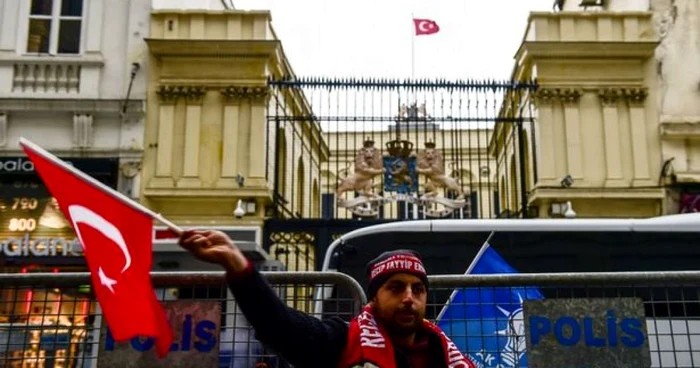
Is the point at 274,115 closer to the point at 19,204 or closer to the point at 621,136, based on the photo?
the point at 19,204

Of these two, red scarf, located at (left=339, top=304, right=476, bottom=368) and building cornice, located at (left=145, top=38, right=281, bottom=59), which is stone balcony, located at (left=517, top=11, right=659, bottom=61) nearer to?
building cornice, located at (left=145, top=38, right=281, bottom=59)

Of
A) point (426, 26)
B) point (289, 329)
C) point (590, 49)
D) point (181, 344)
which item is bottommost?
point (181, 344)

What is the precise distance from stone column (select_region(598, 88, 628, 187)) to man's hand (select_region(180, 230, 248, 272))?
14.2 metres

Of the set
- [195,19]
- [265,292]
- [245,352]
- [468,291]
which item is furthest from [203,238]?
[195,19]

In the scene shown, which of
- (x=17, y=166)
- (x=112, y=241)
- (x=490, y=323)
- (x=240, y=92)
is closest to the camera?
(x=112, y=241)

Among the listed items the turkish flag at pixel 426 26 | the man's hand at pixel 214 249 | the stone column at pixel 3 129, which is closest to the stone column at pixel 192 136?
the stone column at pixel 3 129

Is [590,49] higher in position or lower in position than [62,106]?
higher

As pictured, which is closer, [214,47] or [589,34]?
[214,47]

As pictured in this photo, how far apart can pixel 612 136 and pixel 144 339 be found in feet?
44.5

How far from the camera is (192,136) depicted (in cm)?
1614

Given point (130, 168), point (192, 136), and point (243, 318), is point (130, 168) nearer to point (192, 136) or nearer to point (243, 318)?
point (192, 136)

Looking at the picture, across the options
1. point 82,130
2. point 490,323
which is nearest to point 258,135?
point 82,130

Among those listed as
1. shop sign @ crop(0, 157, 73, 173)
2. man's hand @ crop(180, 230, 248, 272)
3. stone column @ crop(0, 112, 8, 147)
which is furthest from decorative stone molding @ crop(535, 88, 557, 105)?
man's hand @ crop(180, 230, 248, 272)

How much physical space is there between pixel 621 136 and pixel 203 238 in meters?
14.8
